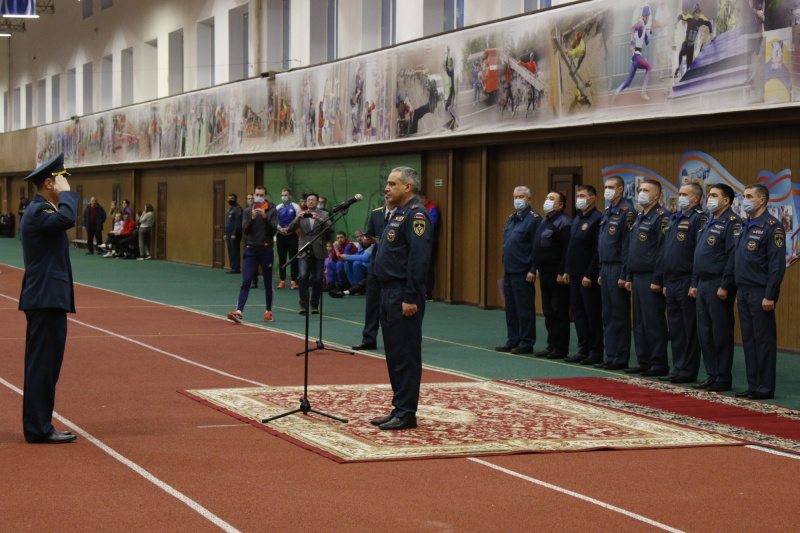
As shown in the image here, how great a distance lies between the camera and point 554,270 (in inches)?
533

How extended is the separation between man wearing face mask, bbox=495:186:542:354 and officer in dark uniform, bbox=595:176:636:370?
1198 mm

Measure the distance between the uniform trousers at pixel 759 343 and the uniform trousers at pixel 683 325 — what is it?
87 centimetres

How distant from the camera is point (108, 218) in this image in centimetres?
3850

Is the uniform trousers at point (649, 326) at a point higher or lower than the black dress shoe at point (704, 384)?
higher

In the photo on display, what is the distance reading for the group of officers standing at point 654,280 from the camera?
10719 mm

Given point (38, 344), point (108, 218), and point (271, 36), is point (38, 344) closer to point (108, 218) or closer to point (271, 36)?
point (271, 36)

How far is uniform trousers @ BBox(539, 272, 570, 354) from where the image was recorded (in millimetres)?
13352

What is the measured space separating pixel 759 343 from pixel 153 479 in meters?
6.21

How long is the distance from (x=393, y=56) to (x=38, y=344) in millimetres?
14267

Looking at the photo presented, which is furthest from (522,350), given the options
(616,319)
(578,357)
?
(616,319)

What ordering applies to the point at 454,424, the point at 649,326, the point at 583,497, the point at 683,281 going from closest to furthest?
1. the point at 583,497
2. the point at 454,424
3. the point at 683,281
4. the point at 649,326

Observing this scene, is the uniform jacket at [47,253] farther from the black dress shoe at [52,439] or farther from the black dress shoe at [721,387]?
the black dress shoe at [721,387]

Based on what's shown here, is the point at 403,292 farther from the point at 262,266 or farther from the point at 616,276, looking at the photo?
the point at 262,266

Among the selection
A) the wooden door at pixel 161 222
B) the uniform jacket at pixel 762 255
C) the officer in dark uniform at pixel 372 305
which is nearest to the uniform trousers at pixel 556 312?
the officer in dark uniform at pixel 372 305
